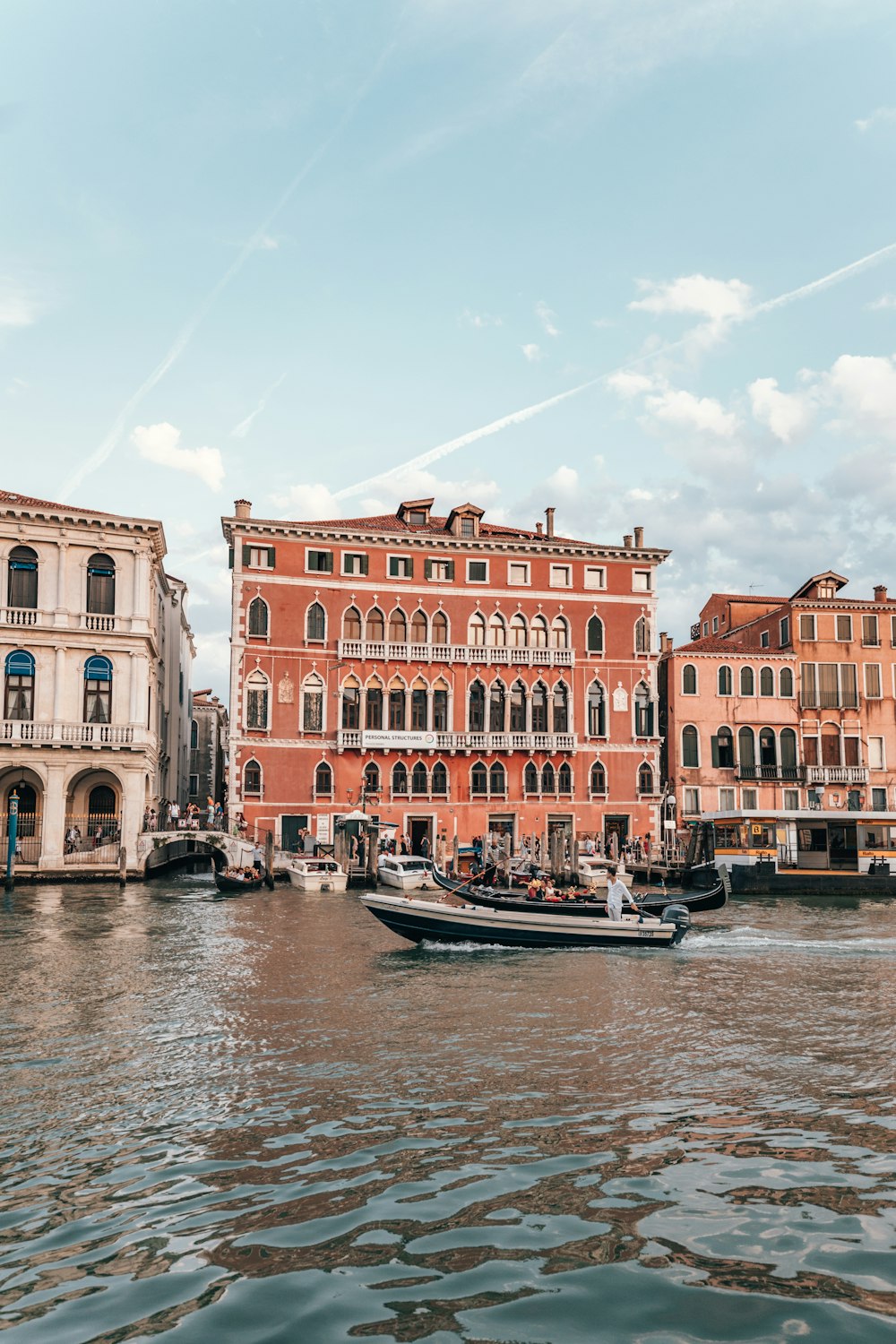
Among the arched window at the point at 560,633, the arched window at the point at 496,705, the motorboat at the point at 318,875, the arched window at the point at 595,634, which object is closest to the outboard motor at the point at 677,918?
the motorboat at the point at 318,875

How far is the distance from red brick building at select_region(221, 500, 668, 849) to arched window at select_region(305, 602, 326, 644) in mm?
53

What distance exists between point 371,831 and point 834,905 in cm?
1408

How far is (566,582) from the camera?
41188 millimetres

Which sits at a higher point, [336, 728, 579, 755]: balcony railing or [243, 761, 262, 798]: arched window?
[336, 728, 579, 755]: balcony railing

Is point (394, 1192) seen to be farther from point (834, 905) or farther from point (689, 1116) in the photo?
point (834, 905)

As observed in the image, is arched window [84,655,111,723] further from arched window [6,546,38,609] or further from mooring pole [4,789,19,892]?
mooring pole [4,789,19,892]

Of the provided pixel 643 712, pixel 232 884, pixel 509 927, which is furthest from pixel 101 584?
pixel 643 712

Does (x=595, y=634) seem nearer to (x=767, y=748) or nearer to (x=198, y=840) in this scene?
(x=767, y=748)

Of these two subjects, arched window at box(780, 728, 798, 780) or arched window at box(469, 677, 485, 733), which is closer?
arched window at box(469, 677, 485, 733)

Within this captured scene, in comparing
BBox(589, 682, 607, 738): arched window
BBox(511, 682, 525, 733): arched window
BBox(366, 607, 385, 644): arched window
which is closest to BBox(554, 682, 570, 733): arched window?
BBox(589, 682, 607, 738): arched window

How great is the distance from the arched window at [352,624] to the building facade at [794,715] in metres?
13.2

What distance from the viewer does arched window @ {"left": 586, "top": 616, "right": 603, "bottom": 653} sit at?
1622 inches

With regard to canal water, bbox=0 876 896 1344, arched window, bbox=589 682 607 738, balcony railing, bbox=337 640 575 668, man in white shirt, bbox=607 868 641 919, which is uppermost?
balcony railing, bbox=337 640 575 668

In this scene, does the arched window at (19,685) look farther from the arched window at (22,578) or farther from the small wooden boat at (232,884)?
the small wooden boat at (232,884)
